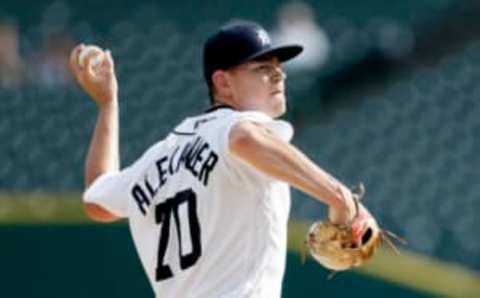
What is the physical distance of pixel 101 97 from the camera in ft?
15.7

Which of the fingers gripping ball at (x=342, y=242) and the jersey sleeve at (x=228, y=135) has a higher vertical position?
the jersey sleeve at (x=228, y=135)

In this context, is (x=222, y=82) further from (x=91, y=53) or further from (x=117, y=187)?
(x=91, y=53)

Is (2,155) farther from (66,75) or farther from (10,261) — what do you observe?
(10,261)

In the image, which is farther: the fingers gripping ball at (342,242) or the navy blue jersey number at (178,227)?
the navy blue jersey number at (178,227)

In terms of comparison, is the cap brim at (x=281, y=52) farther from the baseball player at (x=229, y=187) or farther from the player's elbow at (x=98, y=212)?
the player's elbow at (x=98, y=212)

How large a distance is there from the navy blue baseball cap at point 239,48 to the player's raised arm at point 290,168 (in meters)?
0.45

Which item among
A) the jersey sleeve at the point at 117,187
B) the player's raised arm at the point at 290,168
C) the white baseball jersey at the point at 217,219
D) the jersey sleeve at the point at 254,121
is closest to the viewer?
the player's raised arm at the point at 290,168

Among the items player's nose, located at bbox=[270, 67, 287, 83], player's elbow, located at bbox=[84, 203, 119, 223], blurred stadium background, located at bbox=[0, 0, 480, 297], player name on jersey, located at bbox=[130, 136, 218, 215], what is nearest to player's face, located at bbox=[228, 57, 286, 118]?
player's nose, located at bbox=[270, 67, 287, 83]

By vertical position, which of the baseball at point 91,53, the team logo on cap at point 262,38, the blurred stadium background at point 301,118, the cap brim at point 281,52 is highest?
the baseball at point 91,53

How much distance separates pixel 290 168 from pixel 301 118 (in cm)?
783

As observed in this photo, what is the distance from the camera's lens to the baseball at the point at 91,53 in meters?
4.75

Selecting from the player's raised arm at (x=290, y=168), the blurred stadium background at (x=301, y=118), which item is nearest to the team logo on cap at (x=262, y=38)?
the player's raised arm at (x=290, y=168)

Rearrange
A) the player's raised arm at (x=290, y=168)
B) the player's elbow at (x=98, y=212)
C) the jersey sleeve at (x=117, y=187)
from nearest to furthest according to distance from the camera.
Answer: the player's raised arm at (x=290, y=168)
the jersey sleeve at (x=117, y=187)
the player's elbow at (x=98, y=212)

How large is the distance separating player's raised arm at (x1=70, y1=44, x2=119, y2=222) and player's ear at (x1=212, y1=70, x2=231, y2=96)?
0.64m
